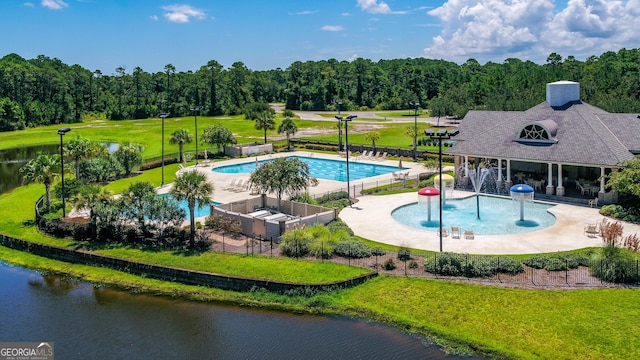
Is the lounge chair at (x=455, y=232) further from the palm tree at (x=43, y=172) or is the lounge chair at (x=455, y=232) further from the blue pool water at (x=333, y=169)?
the palm tree at (x=43, y=172)

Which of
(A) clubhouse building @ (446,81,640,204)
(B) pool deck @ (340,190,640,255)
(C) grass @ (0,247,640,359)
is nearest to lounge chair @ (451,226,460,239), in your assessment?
(B) pool deck @ (340,190,640,255)

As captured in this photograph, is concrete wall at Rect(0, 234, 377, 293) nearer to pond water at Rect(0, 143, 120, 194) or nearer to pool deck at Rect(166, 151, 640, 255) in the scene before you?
pool deck at Rect(166, 151, 640, 255)

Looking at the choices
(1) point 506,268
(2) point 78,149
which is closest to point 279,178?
(1) point 506,268

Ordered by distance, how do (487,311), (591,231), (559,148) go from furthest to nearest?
(559,148) → (591,231) → (487,311)

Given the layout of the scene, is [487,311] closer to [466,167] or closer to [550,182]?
Answer: [550,182]

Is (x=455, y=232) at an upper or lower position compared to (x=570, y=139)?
lower

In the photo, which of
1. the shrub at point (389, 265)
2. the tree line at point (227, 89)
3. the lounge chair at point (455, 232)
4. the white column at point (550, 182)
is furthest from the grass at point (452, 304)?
the tree line at point (227, 89)
